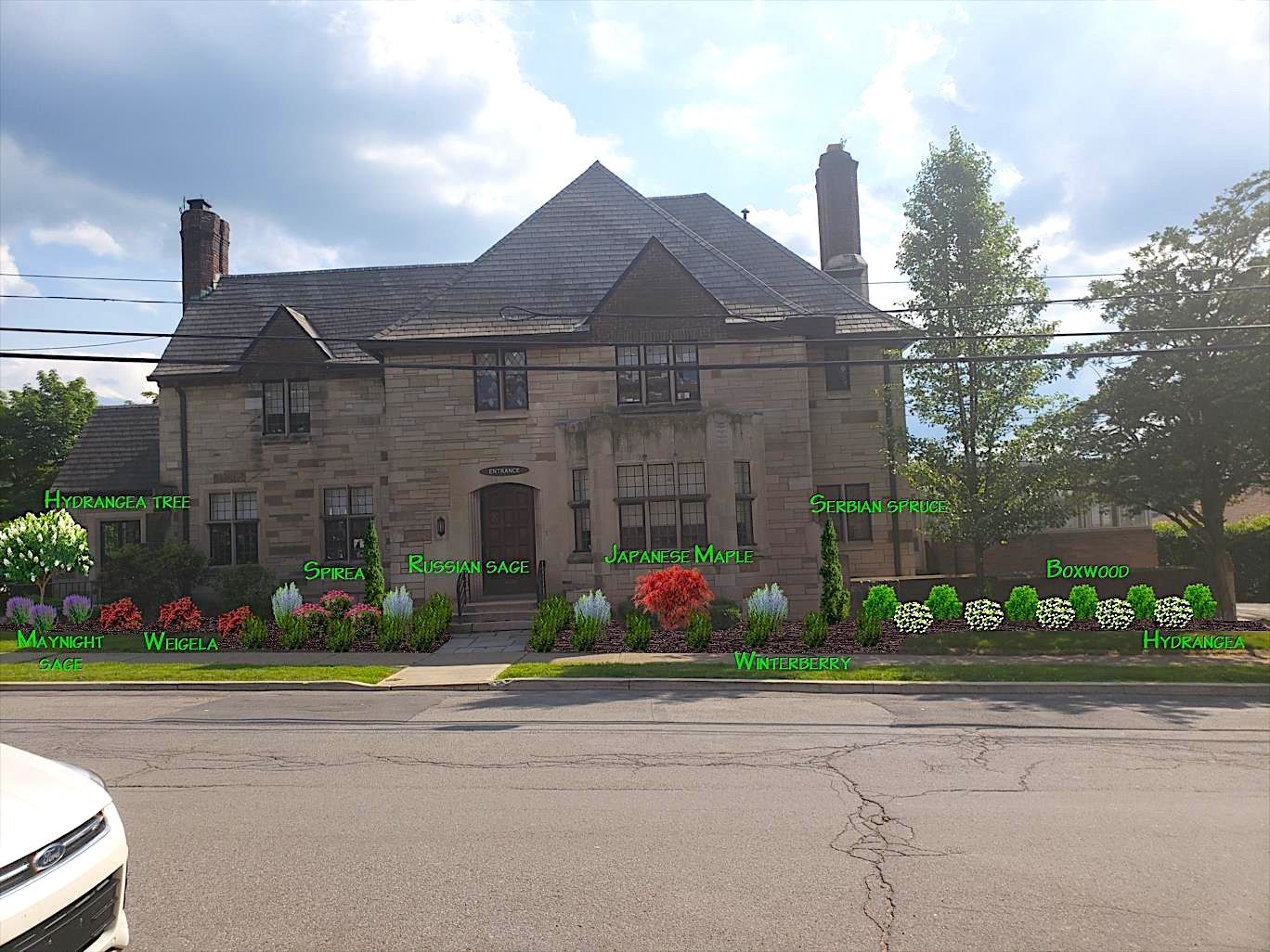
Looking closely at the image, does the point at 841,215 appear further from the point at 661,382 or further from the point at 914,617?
the point at 914,617

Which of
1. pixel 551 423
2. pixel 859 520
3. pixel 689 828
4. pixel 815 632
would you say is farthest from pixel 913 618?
pixel 689 828

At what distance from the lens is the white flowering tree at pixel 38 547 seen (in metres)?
20.1

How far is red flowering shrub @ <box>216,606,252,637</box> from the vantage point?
1938cm

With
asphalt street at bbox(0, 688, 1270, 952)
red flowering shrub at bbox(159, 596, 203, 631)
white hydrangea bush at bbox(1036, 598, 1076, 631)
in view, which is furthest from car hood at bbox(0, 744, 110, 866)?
white hydrangea bush at bbox(1036, 598, 1076, 631)

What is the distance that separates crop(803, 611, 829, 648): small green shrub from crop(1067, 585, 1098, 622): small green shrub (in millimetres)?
5956

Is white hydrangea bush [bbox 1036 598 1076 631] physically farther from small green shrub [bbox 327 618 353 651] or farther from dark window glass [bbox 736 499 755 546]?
small green shrub [bbox 327 618 353 651]

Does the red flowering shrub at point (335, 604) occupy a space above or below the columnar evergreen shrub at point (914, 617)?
above

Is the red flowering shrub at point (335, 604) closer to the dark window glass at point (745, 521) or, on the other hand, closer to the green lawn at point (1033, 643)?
the dark window glass at point (745, 521)

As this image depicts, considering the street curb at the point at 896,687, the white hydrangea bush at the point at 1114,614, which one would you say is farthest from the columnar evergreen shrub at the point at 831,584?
the white hydrangea bush at the point at 1114,614

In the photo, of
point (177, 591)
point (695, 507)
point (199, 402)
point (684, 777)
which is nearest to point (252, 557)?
→ point (177, 591)

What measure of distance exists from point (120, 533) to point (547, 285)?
1437 centimetres

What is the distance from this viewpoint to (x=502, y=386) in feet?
72.0

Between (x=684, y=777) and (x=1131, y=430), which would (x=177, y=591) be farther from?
(x=1131, y=430)

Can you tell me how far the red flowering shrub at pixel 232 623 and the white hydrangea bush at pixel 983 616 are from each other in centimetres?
1564
